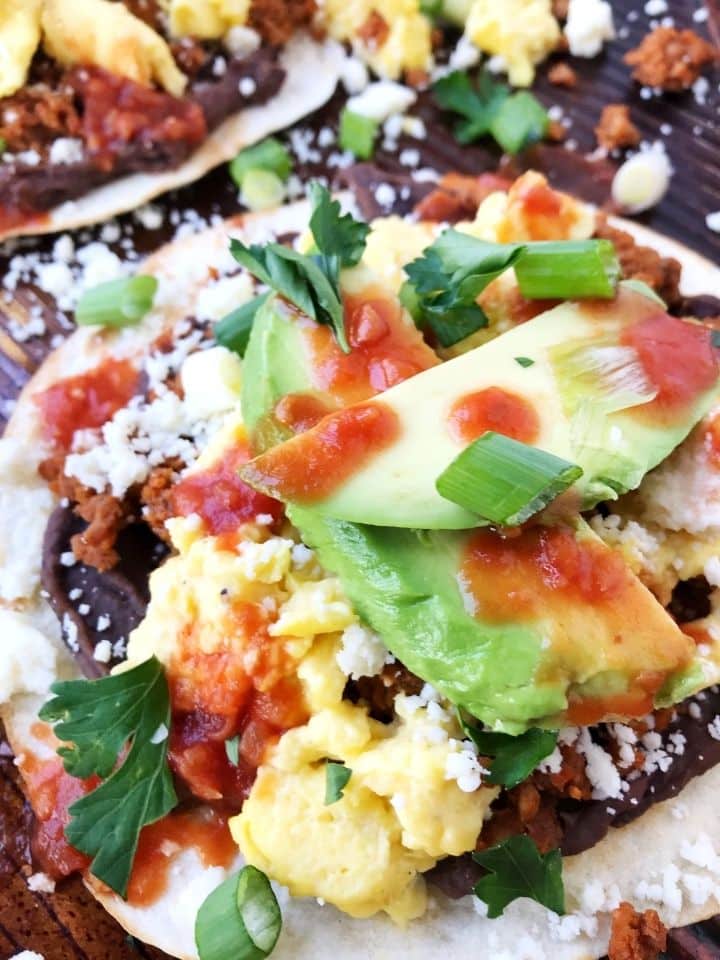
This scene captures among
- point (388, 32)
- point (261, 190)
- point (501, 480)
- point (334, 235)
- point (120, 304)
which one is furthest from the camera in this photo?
point (388, 32)

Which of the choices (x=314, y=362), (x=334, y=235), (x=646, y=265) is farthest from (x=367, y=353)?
(x=646, y=265)

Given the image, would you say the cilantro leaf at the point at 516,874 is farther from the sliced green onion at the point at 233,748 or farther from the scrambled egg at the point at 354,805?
the sliced green onion at the point at 233,748

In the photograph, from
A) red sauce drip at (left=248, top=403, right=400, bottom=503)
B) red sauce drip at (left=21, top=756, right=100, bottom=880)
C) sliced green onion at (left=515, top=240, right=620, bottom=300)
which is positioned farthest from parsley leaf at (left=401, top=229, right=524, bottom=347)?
red sauce drip at (left=21, top=756, right=100, bottom=880)

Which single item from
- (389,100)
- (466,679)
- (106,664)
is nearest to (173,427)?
(106,664)

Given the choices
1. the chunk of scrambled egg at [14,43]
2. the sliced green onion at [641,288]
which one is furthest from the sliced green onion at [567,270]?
the chunk of scrambled egg at [14,43]

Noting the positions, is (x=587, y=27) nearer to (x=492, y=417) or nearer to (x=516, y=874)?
(x=492, y=417)
